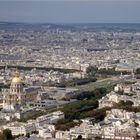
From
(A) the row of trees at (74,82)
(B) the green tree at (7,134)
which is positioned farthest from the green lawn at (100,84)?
(B) the green tree at (7,134)

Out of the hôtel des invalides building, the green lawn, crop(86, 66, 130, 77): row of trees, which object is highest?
the hôtel des invalides building

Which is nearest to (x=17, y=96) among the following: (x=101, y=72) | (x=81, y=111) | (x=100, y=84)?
(x=81, y=111)

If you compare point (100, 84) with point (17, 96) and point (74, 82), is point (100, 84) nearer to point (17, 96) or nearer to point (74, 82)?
point (74, 82)

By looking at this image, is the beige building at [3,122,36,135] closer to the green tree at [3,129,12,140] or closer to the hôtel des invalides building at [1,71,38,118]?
the green tree at [3,129,12,140]

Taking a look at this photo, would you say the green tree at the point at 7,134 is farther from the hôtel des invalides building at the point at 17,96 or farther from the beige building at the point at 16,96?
the beige building at the point at 16,96

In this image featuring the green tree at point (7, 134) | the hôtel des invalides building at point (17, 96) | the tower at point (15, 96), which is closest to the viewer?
the green tree at point (7, 134)

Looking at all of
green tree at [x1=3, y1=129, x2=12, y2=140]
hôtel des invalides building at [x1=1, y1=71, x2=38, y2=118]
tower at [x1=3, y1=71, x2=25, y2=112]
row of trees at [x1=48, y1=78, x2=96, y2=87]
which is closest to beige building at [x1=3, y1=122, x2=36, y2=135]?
green tree at [x1=3, y1=129, x2=12, y2=140]

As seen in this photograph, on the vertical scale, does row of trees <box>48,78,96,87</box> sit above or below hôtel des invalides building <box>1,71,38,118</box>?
below

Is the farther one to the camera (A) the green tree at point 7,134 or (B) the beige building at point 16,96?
(B) the beige building at point 16,96

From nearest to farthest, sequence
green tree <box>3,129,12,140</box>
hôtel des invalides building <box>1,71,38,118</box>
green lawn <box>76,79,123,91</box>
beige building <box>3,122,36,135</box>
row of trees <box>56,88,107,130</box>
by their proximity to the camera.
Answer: green tree <box>3,129,12,140</box> → beige building <box>3,122,36,135</box> → row of trees <box>56,88,107,130</box> → hôtel des invalides building <box>1,71,38,118</box> → green lawn <box>76,79,123,91</box>

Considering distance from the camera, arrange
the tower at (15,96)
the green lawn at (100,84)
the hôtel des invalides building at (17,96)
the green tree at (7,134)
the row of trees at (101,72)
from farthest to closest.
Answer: the row of trees at (101,72) → the green lawn at (100,84) → the tower at (15,96) → the hôtel des invalides building at (17,96) → the green tree at (7,134)

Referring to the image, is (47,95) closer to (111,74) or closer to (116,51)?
(111,74)

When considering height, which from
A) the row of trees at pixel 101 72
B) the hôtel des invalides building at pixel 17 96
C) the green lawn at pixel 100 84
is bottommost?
the row of trees at pixel 101 72
